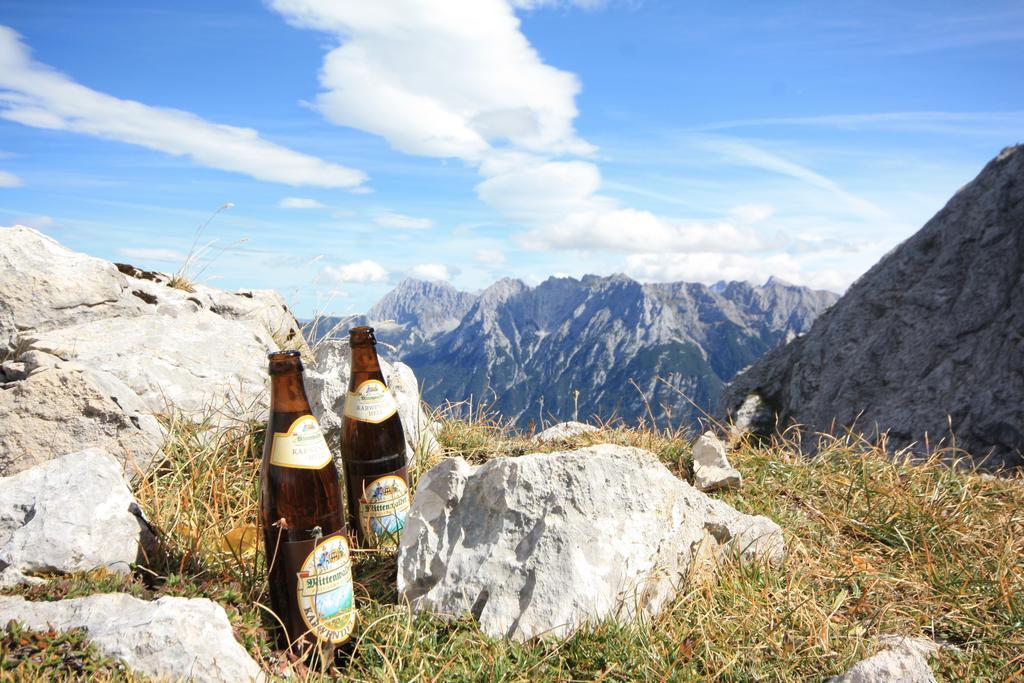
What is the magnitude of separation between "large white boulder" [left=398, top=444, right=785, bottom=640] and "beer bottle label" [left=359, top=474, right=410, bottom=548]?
52 cm

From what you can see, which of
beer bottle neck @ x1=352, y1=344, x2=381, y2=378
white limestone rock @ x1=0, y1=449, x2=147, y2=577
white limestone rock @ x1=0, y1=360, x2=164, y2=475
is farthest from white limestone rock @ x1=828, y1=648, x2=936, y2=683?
white limestone rock @ x1=0, y1=360, x2=164, y2=475

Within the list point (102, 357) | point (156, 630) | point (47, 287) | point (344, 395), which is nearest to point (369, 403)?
point (344, 395)

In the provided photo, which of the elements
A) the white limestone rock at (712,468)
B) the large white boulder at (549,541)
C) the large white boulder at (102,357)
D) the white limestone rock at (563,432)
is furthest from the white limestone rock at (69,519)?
the white limestone rock at (712,468)

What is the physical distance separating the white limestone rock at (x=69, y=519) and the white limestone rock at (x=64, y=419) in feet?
2.22

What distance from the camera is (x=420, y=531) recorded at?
4.12 m

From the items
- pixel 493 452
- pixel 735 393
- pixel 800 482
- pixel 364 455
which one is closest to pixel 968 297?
pixel 735 393

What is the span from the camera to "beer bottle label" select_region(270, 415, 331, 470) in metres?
3.61

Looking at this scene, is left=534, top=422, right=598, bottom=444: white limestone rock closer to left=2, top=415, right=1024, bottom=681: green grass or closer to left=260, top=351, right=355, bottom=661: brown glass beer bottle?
left=2, top=415, right=1024, bottom=681: green grass

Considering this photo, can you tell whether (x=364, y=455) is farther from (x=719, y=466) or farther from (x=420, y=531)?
(x=719, y=466)

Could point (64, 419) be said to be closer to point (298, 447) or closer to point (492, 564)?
point (298, 447)

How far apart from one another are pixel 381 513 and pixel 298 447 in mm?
1294

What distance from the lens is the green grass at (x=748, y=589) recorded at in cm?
336

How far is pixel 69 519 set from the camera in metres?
3.57

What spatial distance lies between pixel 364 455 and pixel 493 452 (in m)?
2.30
